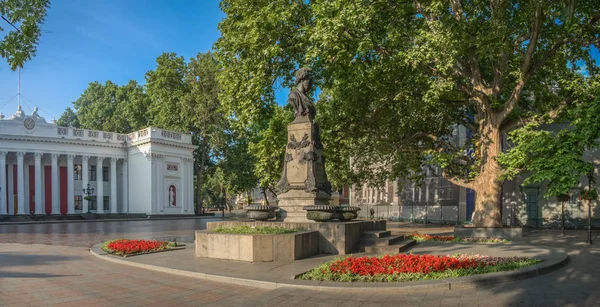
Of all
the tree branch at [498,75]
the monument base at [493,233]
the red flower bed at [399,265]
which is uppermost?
the tree branch at [498,75]

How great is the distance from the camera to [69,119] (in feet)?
201

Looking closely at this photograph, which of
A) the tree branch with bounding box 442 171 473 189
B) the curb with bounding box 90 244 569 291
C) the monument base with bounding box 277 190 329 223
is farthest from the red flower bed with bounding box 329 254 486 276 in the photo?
the tree branch with bounding box 442 171 473 189

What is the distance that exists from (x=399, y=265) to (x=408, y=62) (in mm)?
9064

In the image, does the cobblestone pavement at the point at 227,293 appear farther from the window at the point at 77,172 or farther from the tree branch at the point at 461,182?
the window at the point at 77,172

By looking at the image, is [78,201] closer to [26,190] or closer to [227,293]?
[26,190]

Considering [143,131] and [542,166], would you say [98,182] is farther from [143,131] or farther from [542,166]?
[542,166]

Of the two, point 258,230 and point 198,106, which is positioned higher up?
point 198,106

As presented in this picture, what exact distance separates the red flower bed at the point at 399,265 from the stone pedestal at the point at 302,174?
13.4 ft

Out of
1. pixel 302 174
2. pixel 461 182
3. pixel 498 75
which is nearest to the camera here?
pixel 302 174

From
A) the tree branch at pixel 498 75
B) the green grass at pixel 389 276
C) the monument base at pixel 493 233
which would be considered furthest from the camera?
the monument base at pixel 493 233

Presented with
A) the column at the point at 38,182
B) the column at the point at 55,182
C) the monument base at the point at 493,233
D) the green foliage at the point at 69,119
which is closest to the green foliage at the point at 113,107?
the green foliage at the point at 69,119

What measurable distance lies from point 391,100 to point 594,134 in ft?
26.2

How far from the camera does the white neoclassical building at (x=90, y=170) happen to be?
4431 centimetres

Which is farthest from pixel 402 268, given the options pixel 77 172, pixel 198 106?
pixel 77 172
